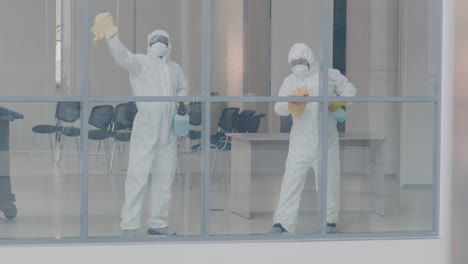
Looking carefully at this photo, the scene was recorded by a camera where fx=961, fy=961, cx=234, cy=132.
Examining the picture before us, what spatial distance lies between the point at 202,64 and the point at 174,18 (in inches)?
15.2

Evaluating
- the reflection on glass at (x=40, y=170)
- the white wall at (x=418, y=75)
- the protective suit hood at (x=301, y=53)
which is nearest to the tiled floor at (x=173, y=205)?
the reflection on glass at (x=40, y=170)

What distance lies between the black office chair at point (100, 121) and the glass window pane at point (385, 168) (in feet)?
5.40

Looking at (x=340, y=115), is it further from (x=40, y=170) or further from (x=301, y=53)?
(x=40, y=170)

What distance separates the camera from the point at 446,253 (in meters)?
7.19

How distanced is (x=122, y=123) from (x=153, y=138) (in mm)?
266

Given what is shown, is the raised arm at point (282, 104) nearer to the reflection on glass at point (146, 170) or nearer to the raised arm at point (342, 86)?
the raised arm at point (342, 86)

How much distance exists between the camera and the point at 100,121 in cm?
684

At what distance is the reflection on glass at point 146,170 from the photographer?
693cm

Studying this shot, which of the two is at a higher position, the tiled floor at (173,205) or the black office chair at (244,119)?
the black office chair at (244,119)

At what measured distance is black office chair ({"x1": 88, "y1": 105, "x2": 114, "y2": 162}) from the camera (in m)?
6.83

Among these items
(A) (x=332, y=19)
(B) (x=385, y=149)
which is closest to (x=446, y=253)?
(B) (x=385, y=149)

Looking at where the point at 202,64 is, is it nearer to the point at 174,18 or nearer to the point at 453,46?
the point at 174,18

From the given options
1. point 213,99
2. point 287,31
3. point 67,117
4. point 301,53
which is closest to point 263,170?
point 213,99

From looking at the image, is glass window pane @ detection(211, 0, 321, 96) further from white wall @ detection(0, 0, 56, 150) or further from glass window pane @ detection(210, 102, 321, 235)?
white wall @ detection(0, 0, 56, 150)
